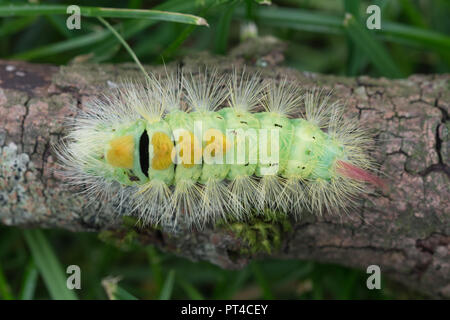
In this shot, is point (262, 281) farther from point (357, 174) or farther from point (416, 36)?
point (416, 36)

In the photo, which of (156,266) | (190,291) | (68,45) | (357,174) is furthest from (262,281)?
(68,45)

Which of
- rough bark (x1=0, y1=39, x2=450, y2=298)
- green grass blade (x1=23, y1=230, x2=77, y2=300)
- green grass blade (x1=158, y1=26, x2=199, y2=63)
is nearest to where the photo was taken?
rough bark (x1=0, y1=39, x2=450, y2=298)

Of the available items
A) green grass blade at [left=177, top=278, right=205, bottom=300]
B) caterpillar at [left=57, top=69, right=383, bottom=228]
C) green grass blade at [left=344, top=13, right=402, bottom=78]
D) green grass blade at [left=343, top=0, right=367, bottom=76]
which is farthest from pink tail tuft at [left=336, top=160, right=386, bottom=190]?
green grass blade at [left=177, top=278, right=205, bottom=300]

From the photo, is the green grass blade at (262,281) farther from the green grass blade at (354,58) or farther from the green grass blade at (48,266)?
the green grass blade at (354,58)

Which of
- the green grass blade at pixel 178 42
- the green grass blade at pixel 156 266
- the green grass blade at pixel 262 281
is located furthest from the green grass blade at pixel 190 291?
the green grass blade at pixel 178 42

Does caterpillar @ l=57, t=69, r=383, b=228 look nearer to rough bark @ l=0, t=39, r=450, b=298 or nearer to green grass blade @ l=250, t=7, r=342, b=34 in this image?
rough bark @ l=0, t=39, r=450, b=298

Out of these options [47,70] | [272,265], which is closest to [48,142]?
[47,70]
